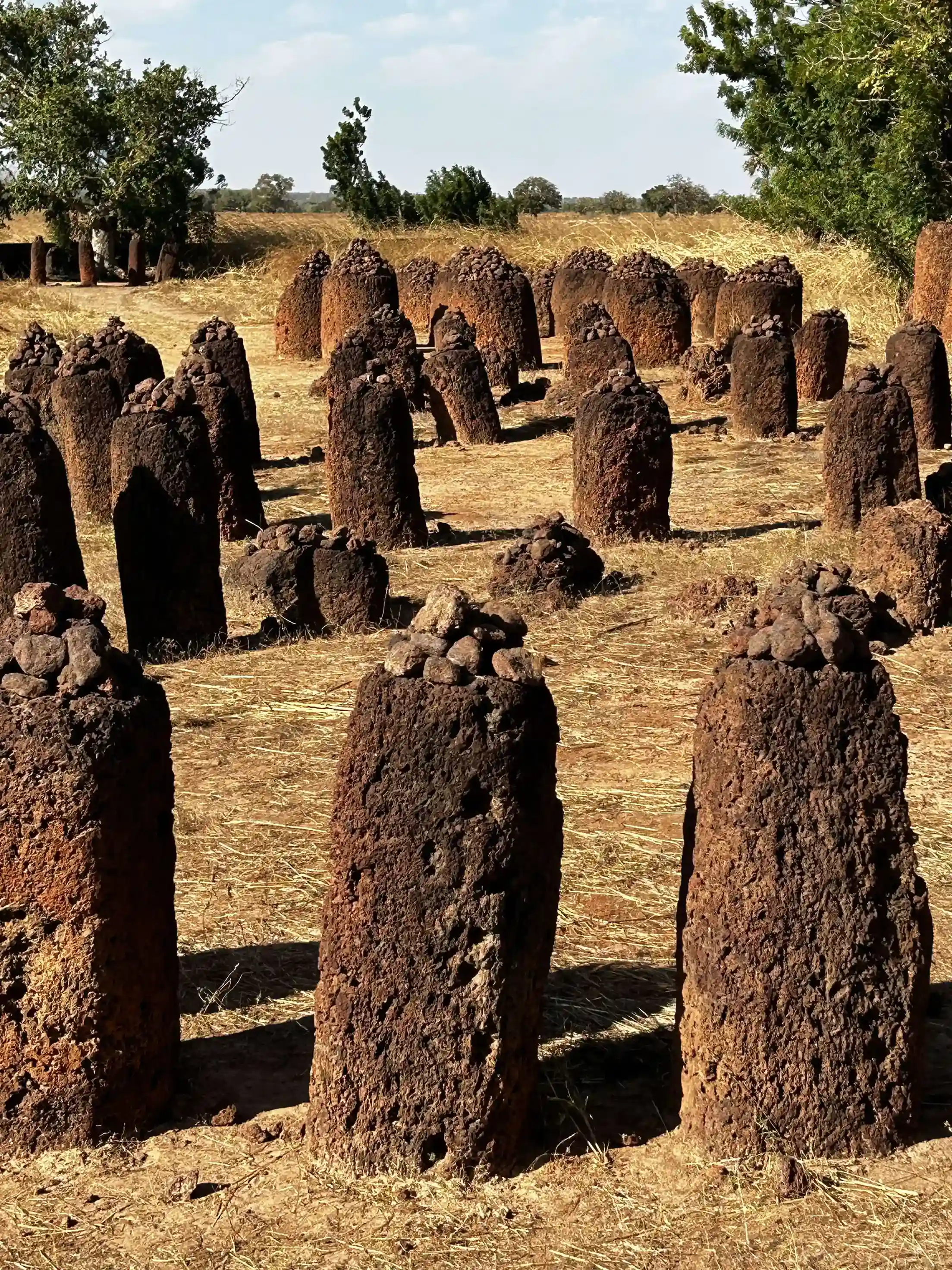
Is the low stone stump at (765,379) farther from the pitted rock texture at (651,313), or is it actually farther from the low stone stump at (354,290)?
the low stone stump at (354,290)

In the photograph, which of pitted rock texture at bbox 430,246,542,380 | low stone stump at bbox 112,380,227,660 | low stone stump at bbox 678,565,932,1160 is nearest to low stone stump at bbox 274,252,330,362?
pitted rock texture at bbox 430,246,542,380

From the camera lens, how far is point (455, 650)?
4.46m

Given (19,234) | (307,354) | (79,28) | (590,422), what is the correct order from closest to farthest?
(590,422) → (307,354) → (79,28) → (19,234)

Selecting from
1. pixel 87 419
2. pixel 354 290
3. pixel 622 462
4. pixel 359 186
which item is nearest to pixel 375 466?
pixel 622 462

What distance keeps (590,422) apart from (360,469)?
1.61 m

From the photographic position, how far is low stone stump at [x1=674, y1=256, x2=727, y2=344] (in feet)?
72.8

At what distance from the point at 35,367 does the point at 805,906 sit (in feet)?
40.3

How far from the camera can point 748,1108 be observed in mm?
4523

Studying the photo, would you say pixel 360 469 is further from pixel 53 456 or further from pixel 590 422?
pixel 53 456

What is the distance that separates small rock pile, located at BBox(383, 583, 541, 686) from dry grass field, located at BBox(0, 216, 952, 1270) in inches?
49.7

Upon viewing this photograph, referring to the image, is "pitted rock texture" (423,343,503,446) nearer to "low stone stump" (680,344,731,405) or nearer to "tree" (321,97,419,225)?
"low stone stump" (680,344,731,405)

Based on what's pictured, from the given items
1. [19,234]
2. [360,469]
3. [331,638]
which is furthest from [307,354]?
[19,234]

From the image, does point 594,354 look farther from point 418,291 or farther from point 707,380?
point 418,291

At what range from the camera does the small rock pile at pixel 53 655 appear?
15.0 feet
